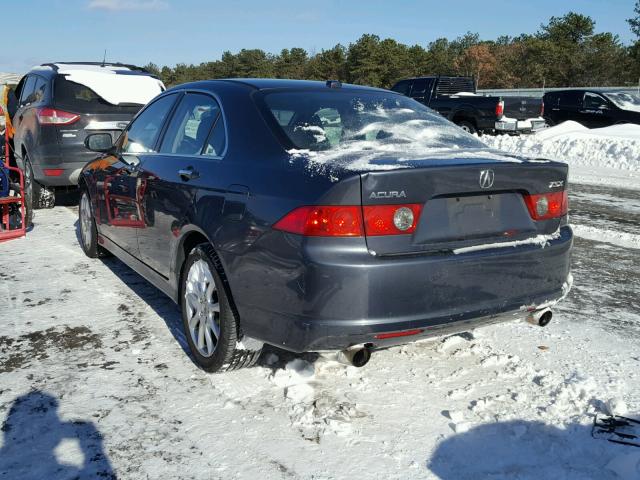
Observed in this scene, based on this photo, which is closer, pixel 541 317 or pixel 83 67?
pixel 541 317

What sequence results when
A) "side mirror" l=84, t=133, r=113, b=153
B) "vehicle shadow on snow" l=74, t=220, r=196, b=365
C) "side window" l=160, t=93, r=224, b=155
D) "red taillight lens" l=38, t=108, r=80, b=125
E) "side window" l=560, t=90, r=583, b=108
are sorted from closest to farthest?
"side window" l=160, t=93, r=224, b=155 < "vehicle shadow on snow" l=74, t=220, r=196, b=365 < "side mirror" l=84, t=133, r=113, b=153 < "red taillight lens" l=38, t=108, r=80, b=125 < "side window" l=560, t=90, r=583, b=108

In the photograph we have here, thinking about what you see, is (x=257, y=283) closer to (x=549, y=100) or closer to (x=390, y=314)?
(x=390, y=314)

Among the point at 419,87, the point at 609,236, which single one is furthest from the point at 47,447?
the point at 419,87

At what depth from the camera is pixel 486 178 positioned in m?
2.96

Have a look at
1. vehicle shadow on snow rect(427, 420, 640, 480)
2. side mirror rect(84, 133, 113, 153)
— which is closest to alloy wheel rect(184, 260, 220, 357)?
vehicle shadow on snow rect(427, 420, 640, 480)

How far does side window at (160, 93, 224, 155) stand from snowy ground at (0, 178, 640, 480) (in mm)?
1231

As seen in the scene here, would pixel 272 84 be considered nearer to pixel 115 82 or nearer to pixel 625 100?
pixel 115 82

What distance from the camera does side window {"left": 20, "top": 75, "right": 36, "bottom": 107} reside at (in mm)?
8695

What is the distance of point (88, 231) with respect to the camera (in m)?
5.91

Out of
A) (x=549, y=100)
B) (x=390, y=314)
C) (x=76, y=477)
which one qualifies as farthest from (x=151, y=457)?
(x=549, y=100)

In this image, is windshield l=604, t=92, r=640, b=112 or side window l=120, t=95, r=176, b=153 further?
windshield l=604, t=92, r=640, b=112

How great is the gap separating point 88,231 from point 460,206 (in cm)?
415

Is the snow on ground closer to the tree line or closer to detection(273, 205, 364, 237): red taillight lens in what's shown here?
detection(273, 205, 364, 237): red taillight lens

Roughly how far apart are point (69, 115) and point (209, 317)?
16.9 ft
